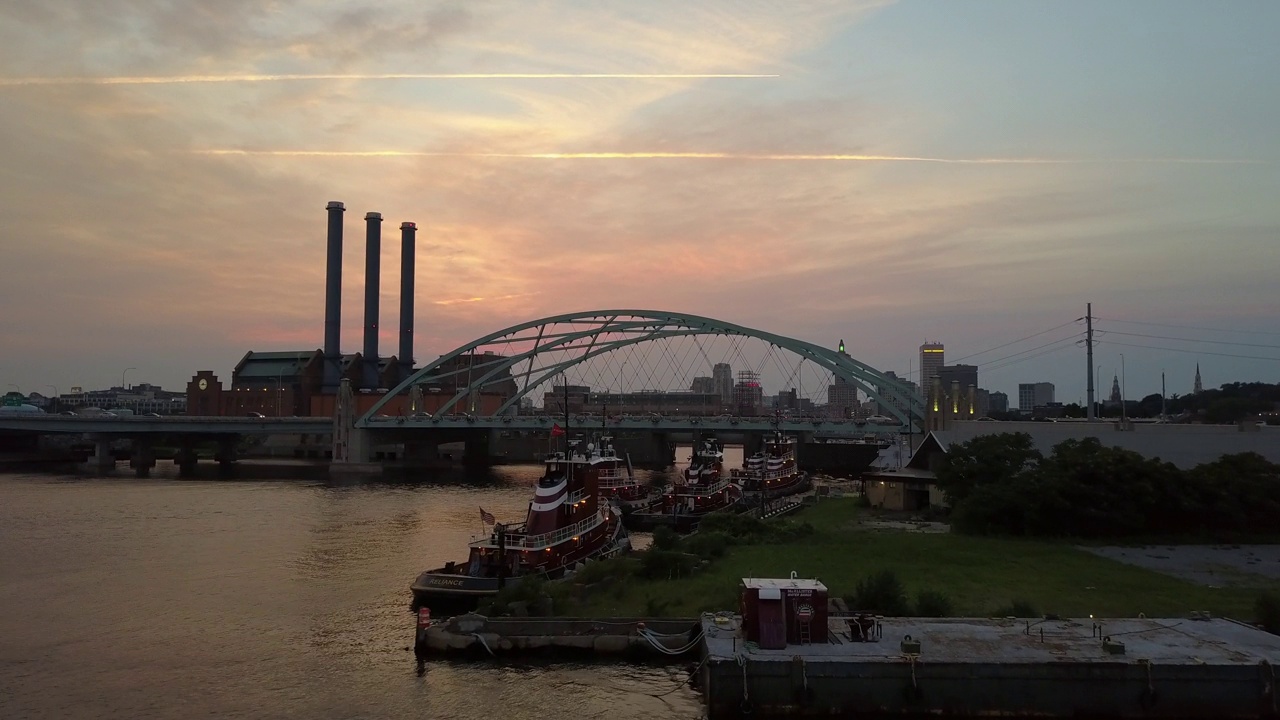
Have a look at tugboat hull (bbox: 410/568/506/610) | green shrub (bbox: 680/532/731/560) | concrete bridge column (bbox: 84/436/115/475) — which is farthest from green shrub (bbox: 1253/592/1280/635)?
concrete bridge column (bbox: 84/436/115/475)

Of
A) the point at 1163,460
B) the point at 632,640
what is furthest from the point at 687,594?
the point at 1163,460

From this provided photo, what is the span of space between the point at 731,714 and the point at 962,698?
15.6 ft

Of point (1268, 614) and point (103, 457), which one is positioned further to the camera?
point (103, 457)

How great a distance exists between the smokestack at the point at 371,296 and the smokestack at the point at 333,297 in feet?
14.0

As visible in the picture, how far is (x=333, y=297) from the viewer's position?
131 meters

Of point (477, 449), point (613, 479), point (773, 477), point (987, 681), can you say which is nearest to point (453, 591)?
point (987, 681)

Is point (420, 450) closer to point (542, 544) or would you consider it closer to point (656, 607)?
point (542, 544)

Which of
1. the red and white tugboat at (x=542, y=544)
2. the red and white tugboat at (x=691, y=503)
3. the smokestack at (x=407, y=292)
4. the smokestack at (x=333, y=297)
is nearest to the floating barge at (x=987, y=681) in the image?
the red and white tugboat at (x=542, y=544)

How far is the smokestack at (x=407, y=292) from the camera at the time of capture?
143000 millimetres

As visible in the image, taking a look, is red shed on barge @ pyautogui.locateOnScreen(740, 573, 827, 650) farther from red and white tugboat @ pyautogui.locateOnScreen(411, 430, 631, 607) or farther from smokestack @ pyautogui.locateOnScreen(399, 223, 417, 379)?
smokestack @ pyautogui.locateOnScreen(399, 223, 417, 379)

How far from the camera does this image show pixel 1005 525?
126 ft

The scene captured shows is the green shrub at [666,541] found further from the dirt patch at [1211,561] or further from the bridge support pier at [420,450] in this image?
the bridge support pier at [420,450]

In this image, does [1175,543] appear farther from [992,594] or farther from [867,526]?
[992,594]

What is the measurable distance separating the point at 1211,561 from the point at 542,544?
80.9 ft
